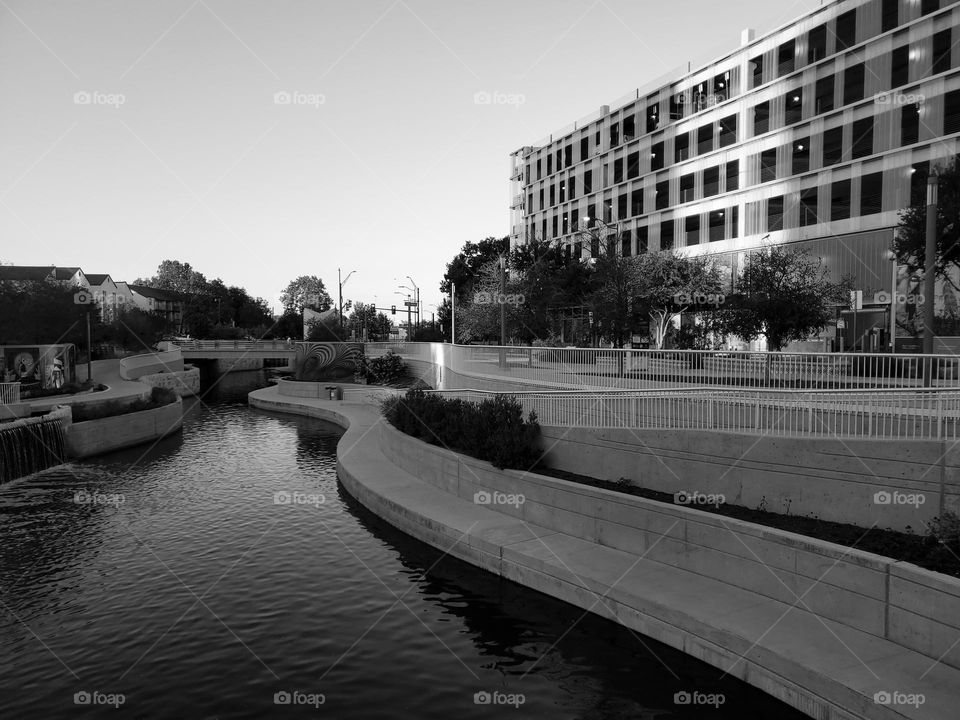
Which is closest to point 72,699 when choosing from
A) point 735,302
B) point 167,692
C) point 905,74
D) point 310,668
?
point 167,692

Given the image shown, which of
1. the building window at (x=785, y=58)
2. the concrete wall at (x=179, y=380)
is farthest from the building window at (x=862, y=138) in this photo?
the concrete wall at (x=179, y=380)

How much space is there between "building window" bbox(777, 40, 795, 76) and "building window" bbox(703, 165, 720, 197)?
7513 millimetres

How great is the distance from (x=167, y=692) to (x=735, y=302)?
2459 centimetres

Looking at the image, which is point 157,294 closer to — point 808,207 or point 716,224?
point 716,224

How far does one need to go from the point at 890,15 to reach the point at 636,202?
77.4 feet

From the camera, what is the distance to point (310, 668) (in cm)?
1020

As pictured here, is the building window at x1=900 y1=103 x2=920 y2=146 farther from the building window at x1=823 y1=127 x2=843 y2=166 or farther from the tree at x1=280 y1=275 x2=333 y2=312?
the tree at x1=280 y1=275 x2=333 y2=312

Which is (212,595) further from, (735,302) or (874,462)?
(735,302)

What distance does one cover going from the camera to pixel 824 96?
42.2 meters

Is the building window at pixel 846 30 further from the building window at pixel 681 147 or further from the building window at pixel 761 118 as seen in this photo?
the building window at pixel 681 147

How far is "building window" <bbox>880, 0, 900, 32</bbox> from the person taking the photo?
37.8 meters

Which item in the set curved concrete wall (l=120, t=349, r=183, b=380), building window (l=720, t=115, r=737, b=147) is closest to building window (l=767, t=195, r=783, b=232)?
building window (l=720, t=115, r=737, b=147)

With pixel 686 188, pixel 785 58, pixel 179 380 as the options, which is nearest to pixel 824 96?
pixel 785 58

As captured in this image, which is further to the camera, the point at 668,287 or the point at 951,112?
the point at 668,287
